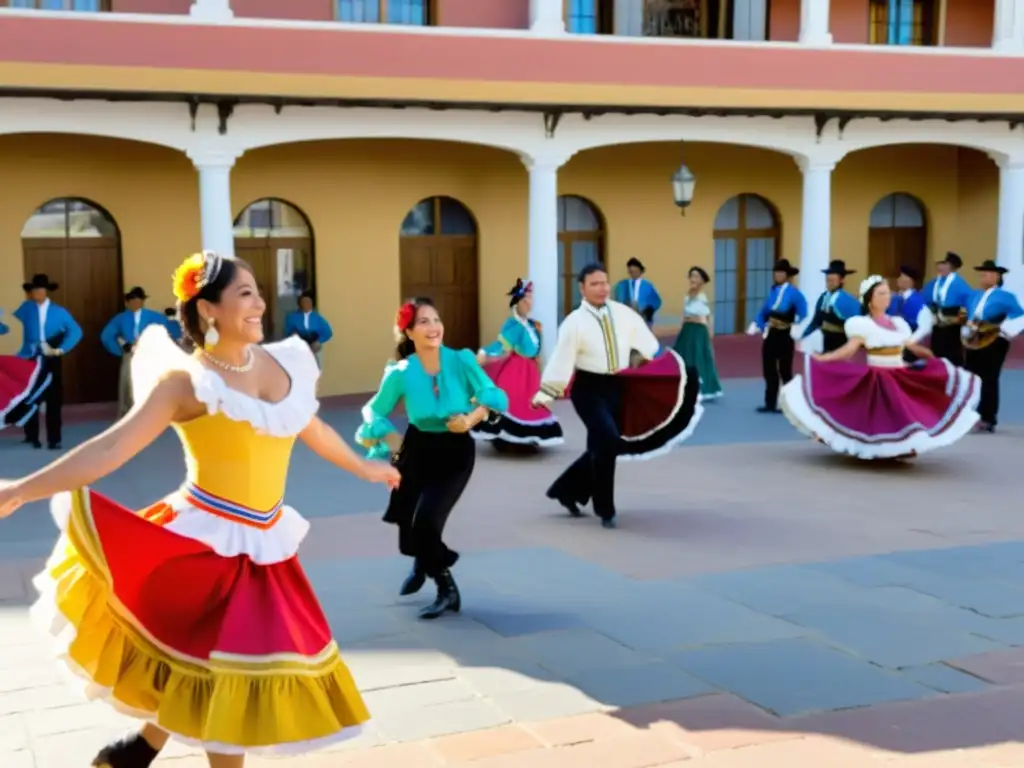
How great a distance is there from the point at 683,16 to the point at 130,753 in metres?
17.6

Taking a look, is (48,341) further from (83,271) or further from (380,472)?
(380,472)

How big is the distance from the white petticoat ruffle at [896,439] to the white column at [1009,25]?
34.1 feet

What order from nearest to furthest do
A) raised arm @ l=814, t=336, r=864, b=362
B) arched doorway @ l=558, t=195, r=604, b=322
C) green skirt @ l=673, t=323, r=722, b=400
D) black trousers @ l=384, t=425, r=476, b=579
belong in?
black trousers @ l=384, t=425, r=476, b=579, raised arm @ l=814, t=336, r=864, b=362, green skirt @ l=673, t=323, r=722, b=400, arched doorway @ l=558, t=195, r=604, b=322

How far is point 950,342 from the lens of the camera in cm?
1495

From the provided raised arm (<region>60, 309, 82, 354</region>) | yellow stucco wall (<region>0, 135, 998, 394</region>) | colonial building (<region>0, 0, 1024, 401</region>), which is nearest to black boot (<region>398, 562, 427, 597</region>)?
raised arm (<region>60, 309, 82, 354</region>)

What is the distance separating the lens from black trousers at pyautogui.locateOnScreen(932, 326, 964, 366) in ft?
48.8

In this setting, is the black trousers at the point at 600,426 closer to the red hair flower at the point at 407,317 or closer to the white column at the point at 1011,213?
the red hair flower at the point at 407,317

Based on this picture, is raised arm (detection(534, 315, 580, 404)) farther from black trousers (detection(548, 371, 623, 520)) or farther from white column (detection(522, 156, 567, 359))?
white column (detection(522, 156, 567, 359))

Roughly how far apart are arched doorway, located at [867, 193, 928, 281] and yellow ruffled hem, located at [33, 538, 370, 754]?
1970cm

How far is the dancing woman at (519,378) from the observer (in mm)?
12258

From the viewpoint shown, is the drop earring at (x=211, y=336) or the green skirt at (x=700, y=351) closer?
the drop earring at (x=211, y=336)

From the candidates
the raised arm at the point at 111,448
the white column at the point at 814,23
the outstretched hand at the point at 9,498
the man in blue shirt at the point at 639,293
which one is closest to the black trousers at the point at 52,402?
the man in blue shirt at the point at 639,293

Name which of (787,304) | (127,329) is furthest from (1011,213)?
(127,329)

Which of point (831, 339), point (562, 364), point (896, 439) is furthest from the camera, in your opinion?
point (831, 339)
